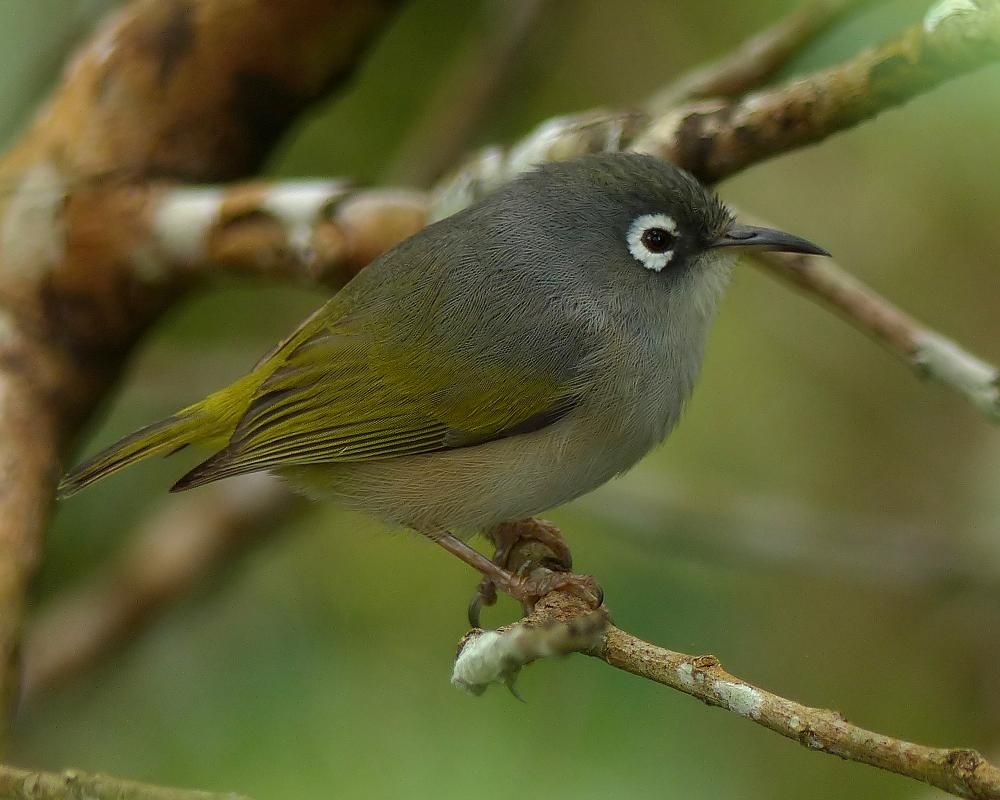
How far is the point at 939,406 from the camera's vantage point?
689 cm

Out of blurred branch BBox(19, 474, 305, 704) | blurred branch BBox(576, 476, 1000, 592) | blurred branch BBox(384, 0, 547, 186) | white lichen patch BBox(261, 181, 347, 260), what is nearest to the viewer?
white lichen patch BBox(261, 181, 347, 260)

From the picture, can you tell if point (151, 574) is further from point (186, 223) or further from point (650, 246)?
point (650, 246)

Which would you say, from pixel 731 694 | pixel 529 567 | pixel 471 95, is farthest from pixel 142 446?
pixel 471 95

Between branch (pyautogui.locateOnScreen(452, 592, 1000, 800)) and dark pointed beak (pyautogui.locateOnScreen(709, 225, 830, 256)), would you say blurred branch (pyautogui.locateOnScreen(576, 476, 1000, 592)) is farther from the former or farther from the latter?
branch (pyautogui.locateOnScreen(452, 592, 1000, 800))

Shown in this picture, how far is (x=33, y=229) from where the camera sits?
5105 mm

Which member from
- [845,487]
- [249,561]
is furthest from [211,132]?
[845,487]

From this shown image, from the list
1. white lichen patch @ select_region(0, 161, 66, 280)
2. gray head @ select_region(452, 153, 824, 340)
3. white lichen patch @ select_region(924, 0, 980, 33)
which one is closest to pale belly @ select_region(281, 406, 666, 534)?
gray head @ select_region(452, 153, 824, 340)

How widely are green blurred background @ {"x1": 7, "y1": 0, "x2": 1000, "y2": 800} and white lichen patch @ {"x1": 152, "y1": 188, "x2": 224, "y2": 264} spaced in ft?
2.60

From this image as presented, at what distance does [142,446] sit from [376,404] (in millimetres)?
858

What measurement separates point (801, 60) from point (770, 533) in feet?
7.05

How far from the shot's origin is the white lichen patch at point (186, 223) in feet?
16.5

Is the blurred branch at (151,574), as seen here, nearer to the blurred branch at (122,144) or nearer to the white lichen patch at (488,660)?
the blurred branch at (122,144)

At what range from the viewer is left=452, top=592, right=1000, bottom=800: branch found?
2109mm

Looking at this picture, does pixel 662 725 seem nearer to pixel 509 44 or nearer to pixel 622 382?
pixel 622 382
